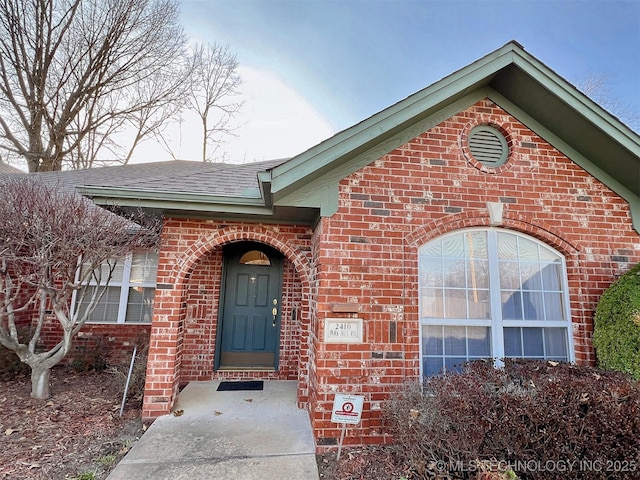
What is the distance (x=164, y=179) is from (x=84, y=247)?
4.72 ft

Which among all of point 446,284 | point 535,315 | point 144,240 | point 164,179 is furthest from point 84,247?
point 535,315

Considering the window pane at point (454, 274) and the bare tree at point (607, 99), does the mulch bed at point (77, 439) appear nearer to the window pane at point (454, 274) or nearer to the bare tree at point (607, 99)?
the window pane at point (454, 274)

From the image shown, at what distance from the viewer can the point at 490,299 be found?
13.8 feet

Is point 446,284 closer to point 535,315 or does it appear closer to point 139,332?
point 535,315

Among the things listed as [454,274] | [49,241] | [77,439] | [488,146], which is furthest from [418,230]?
[49,241]

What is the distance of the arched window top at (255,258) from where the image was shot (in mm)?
6418

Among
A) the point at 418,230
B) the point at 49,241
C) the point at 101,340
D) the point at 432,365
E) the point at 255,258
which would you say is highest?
the point at 418,230

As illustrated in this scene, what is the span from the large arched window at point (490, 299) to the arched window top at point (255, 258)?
3368mm

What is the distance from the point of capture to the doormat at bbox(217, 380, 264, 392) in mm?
5465

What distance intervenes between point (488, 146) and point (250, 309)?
5030mm

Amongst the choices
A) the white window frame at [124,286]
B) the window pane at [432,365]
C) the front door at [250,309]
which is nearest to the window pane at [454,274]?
the window pane at [432,365]

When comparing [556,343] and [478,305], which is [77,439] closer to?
[478,305]

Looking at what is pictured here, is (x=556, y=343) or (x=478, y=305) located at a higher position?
(x=478, y=305)

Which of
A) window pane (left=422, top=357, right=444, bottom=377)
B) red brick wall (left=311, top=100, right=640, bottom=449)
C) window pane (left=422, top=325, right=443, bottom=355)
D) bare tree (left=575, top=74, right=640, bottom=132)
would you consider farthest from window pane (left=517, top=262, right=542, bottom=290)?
bare tree (left=575, top=74, right=640, bottom=132)
